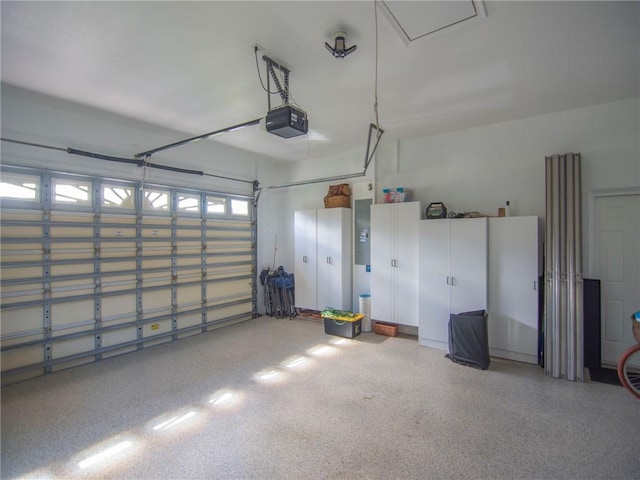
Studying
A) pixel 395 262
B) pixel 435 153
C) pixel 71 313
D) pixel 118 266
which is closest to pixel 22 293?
pixel 71 313

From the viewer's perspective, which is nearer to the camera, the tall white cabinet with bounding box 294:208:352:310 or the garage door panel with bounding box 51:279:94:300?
the garage door panel with bounding box 51:279:94:300

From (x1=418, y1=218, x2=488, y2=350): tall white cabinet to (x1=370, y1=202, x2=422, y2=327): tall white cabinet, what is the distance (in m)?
0.24

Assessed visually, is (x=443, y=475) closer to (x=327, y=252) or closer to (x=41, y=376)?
(x=327, y=252)

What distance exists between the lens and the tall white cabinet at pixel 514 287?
3.81 metres

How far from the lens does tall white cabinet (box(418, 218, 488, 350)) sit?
4.09m

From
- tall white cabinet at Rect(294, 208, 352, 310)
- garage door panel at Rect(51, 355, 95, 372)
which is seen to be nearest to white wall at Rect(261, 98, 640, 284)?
tall white cabinet at Rect(294, 208, 352, 310)

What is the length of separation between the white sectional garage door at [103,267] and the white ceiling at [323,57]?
122 centimetres

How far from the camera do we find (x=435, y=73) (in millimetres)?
3049

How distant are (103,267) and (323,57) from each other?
151 inches

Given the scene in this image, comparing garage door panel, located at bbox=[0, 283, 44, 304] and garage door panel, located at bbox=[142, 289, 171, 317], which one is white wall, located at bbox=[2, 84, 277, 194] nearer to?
garage door panel, located at bbox=[0, 283, 44, 304]

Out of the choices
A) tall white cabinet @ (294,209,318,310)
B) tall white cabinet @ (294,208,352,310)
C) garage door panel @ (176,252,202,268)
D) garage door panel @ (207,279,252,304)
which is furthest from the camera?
tall white cabinet @ (294,209,318,310)

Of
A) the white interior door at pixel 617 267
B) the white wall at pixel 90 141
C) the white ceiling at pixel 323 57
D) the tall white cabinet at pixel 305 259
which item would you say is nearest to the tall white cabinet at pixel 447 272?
the white interior door at pixel 617 267

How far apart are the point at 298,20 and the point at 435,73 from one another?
4.92 feet

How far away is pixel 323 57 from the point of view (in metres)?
2.78
